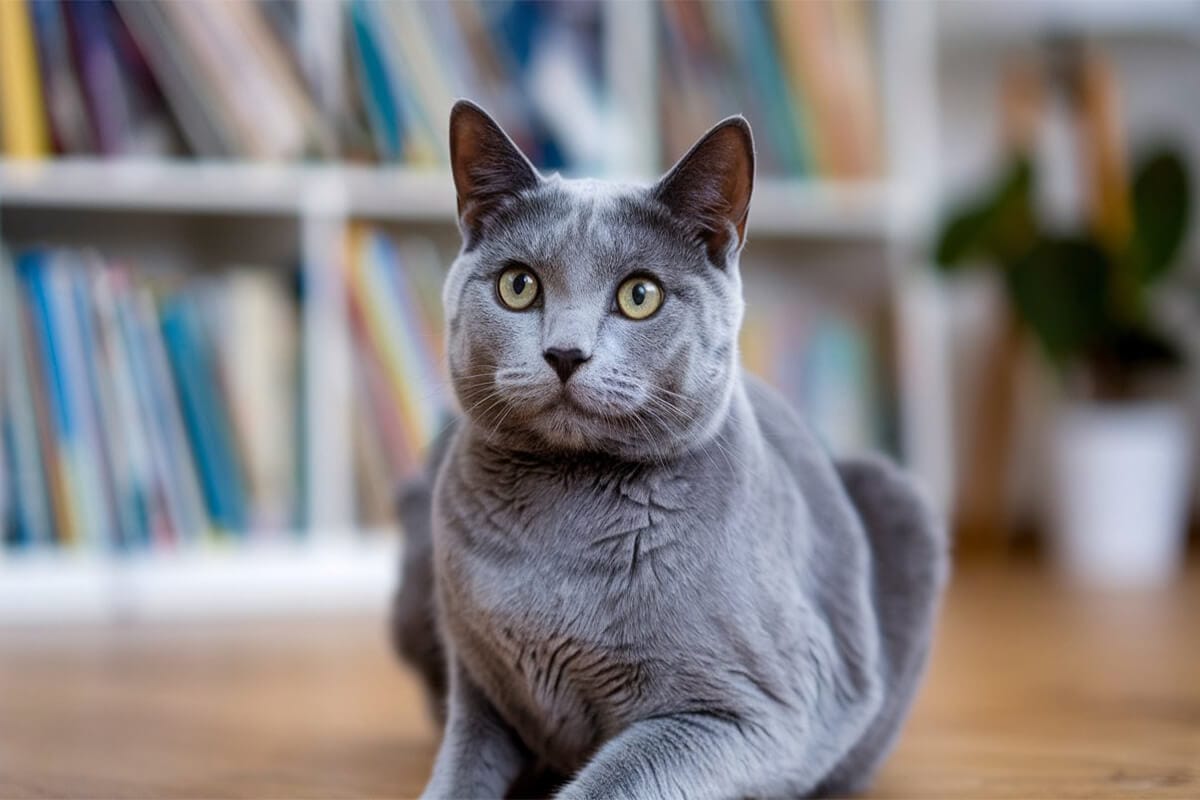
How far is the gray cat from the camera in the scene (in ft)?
2.93

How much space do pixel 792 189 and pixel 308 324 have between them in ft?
3.27

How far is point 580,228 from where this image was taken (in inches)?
35.9

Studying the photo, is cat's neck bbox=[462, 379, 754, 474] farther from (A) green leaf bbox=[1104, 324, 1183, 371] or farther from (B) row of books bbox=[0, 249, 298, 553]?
(A) green leaf bbox=[1104, 324, 1183, 371]

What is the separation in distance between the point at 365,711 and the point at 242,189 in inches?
45.2

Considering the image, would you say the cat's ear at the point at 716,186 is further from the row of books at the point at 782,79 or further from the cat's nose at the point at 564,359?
the row of books at the point at 782,79

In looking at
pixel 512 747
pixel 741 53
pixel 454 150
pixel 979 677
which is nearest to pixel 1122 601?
pixel 979 677

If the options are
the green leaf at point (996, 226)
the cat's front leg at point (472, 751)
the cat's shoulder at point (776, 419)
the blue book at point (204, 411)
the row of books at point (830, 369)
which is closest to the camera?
the cat's front leg at point (472, 751)

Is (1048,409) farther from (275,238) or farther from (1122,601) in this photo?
(275,238)

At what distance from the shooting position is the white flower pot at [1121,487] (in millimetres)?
2818

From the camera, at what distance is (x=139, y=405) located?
222cm

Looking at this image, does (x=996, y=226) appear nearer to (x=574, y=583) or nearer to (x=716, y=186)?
(x=716, y=186)

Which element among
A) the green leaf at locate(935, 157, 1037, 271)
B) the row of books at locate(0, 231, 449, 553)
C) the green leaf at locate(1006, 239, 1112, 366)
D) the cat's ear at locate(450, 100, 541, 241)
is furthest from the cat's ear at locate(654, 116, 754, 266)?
the green leaf at locate(1006, 239, 1112, 366)

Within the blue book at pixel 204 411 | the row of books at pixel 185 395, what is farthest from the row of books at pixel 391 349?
the blue book at pixel 204 411

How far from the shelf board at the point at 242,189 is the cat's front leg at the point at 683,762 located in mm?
1638
